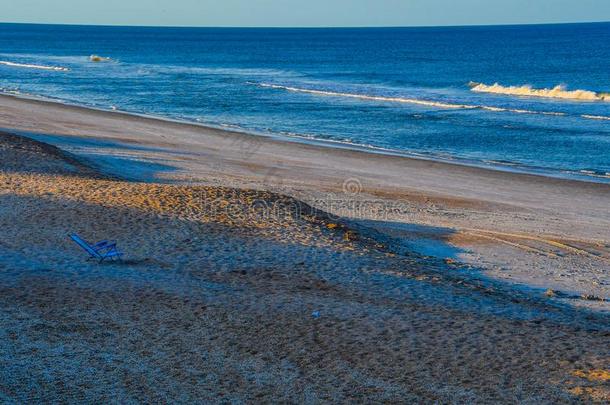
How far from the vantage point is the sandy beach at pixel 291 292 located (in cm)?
908

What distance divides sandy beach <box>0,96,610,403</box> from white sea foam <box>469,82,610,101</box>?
116ft

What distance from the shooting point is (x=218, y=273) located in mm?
12984

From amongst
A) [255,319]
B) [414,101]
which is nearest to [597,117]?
[414,101]

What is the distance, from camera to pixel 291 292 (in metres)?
12.2

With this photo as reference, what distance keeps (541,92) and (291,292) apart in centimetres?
5153

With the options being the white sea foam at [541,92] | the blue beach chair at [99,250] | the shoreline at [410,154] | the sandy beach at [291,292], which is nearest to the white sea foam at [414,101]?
the white sea foam at [541,92]

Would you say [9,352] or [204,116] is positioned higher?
[204,116]

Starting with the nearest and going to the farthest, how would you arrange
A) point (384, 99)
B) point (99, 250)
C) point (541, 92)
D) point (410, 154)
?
point (99, 250), point (410, 154), point (384, 99), point (541, 92)

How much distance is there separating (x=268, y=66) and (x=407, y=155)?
188ft


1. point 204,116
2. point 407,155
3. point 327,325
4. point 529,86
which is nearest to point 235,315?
point 327,325

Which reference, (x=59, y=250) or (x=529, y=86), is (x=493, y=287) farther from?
(x=529, y=86)

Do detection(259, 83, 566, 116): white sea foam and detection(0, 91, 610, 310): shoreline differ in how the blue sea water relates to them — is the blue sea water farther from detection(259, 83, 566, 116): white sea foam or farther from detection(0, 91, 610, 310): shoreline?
detection(0, 91, 610, 310): shoreline

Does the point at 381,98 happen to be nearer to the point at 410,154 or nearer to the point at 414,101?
the point at 414,101

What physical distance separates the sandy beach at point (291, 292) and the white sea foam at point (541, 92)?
1386 inches
